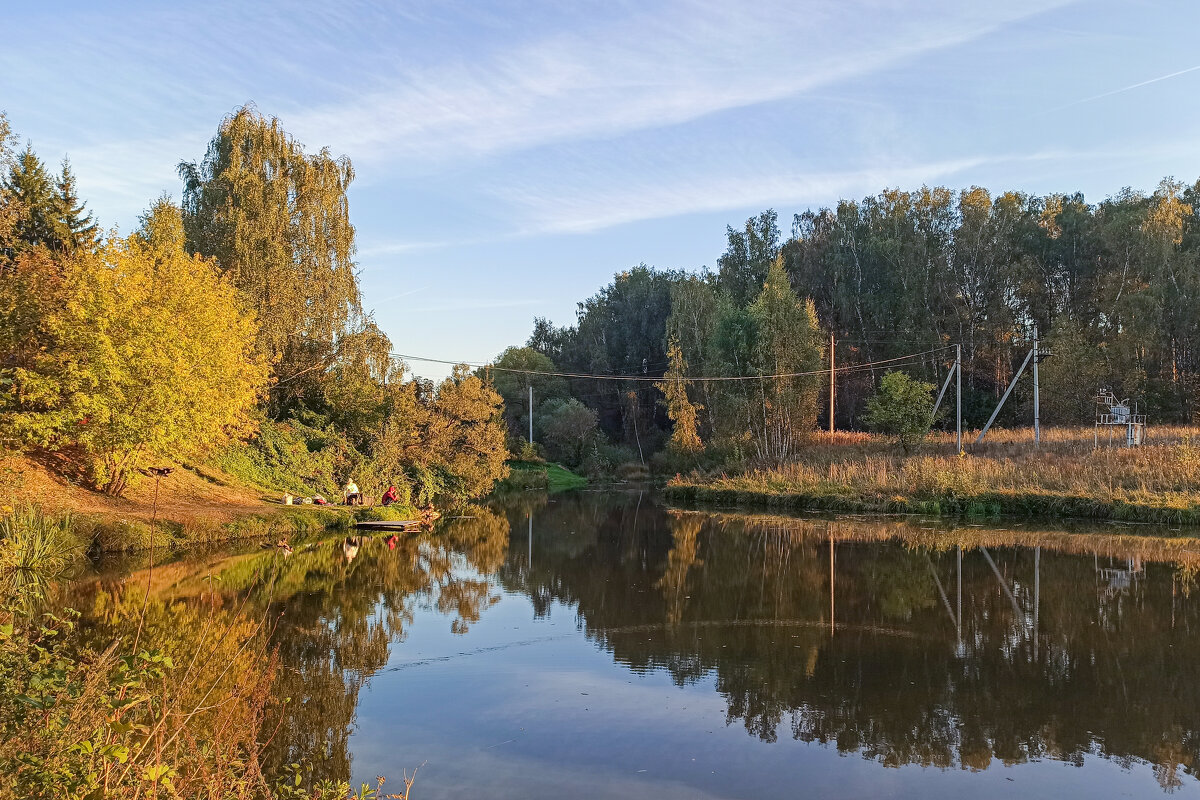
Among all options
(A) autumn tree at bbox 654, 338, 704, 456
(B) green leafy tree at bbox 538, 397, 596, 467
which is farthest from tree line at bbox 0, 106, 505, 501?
(B) green leafy tree at bbox 538, 397, 596, 467

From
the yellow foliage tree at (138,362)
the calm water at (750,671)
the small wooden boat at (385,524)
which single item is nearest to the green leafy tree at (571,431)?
the small wooden boat at (385,524)

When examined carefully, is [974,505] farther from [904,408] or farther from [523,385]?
[523,385]

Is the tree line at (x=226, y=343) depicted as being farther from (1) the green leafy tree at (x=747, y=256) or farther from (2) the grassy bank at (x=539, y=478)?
(1) the green leafy tree at (x=747, y=256)

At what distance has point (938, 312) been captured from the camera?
52.2 m

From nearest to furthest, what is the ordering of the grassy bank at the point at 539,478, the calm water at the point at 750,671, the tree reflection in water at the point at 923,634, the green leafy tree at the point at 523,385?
the calm water at the point at 750,671 < the tree reflection in water at the point at 923,634 < the grassy bank at the point at 539,478 < the green leafy tree at the point at 523,385

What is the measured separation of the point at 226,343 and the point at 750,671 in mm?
16979

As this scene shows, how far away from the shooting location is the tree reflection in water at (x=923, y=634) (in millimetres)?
8117

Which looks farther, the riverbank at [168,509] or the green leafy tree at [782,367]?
the green leafy tree at [782,367]

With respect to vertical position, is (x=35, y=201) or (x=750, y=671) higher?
(x=35, y=201)

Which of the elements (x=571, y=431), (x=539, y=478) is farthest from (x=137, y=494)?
(x=571, y=431)

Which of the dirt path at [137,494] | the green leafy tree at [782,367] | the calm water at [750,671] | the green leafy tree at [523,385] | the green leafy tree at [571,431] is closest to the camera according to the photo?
the calm water at [750,671]

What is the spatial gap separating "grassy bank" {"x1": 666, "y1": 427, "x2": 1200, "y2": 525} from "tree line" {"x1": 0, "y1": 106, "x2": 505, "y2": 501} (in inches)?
507

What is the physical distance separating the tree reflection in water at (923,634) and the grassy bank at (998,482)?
396 centimetres

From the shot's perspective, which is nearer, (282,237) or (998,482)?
(998,482)
